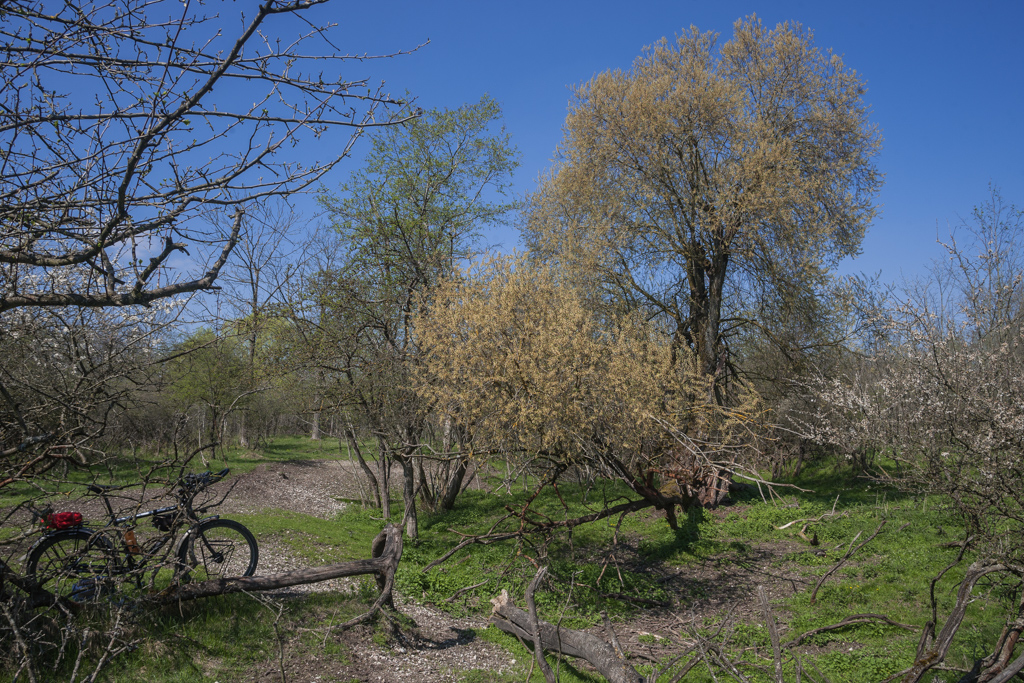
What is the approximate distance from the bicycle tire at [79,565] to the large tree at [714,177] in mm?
10943

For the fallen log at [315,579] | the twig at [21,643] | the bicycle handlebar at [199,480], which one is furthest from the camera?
the fallen log at [315,579]

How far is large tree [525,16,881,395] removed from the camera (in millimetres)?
14344

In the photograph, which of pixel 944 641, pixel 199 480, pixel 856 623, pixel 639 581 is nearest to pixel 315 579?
pixel 199 480

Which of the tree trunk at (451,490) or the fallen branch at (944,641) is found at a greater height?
the fallen branch at (944,641)

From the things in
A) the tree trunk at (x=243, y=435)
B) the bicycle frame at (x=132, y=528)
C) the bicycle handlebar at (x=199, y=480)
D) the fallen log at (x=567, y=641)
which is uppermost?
the bicycle handlebar at (x=199, y=480)

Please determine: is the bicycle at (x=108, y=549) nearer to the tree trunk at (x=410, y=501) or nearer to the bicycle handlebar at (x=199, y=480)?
the bicycle handlebar at (x=199, y=480)

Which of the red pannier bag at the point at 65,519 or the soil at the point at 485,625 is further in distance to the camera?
the soil at the point at 485,625

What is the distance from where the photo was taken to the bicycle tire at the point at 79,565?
5.21 m

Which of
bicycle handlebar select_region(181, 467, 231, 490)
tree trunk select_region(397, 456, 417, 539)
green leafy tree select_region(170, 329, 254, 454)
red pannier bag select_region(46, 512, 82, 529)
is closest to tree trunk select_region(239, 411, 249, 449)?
green leafy tree select_region(170, 329, 254, 454)

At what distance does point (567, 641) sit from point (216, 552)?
13.7ft

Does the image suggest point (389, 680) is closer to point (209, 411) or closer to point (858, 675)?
point (858, 675)

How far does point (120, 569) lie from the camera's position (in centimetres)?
554

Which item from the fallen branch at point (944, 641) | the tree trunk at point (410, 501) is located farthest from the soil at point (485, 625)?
the tree trunk at point (410, 501)

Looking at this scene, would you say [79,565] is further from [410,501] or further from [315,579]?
[410,501]
